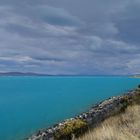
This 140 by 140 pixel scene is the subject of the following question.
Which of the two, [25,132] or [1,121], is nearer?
[25,132]

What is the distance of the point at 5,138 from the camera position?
39750 mm

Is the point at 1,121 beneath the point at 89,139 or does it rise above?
beneath

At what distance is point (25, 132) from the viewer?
43.4 metres

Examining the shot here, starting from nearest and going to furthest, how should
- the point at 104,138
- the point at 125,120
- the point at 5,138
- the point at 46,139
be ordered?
the point at 104,138, the point at 125,120, the point at 46,139, the point at 5,138

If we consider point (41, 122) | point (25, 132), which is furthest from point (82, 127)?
point (41, 122)

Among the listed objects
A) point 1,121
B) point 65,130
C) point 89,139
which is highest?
point 89,139

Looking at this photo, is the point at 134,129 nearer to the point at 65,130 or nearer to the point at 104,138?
the point at 104,138

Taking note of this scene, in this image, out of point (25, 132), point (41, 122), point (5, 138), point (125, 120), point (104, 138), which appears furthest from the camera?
point (41, 122)

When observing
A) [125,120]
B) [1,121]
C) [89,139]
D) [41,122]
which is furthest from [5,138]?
[89,139]

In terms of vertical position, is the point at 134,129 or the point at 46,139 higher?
the point at 134,129

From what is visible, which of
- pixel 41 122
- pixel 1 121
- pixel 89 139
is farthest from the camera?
pixel 1 121

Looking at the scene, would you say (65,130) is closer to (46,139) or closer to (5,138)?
(46,139)

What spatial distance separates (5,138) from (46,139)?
1355 centimetres

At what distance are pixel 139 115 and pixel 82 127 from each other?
8.83m
